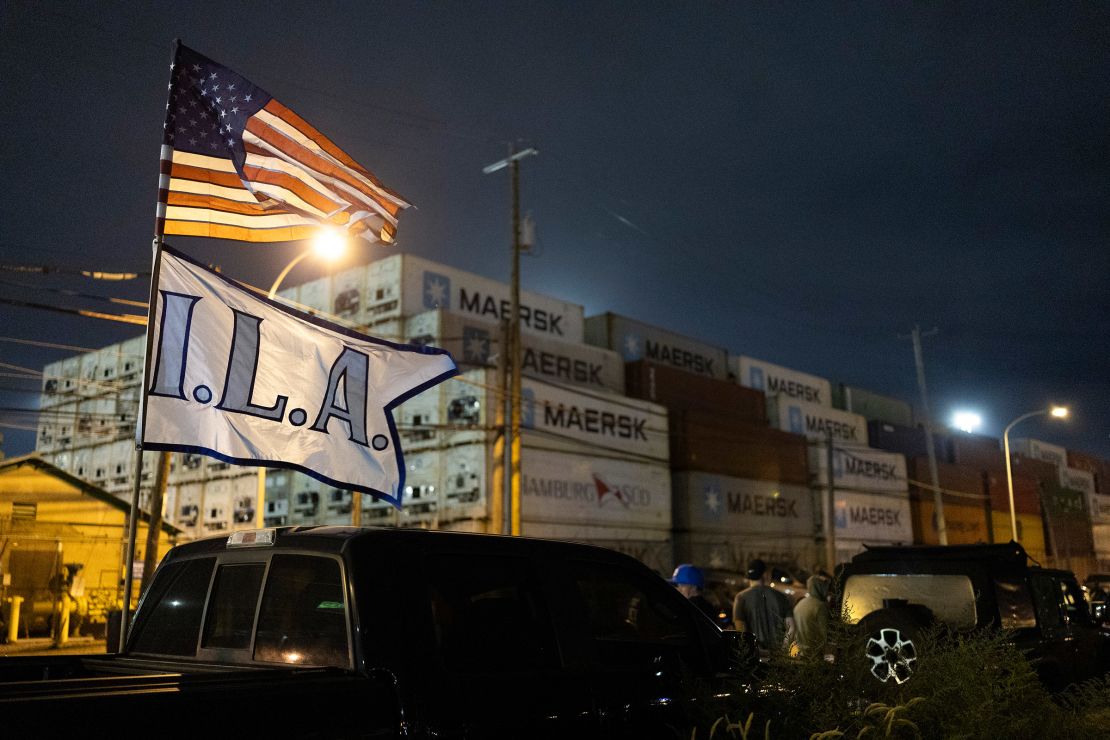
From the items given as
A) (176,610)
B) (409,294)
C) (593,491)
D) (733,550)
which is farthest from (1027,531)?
(176,610)

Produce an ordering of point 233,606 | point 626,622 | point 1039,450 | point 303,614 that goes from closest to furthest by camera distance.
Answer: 1. point 303,614
2. point 233,606
3. point 626,622
4. point 1039,450

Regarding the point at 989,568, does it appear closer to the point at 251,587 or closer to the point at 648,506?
the point at 251,587

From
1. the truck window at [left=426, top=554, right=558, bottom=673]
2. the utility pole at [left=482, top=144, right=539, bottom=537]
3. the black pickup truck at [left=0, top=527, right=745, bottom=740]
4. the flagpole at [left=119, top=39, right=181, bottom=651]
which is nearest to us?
the black pickup truck at [left=0, top=527, right=745, bottom=740]

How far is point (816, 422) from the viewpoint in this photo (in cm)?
4578

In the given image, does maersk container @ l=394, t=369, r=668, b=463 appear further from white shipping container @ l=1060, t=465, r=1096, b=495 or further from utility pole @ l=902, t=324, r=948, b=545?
white shipping container @ l=1060, t=465, r=1096, b=495

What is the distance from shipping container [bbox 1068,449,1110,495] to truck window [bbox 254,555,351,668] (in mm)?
78639

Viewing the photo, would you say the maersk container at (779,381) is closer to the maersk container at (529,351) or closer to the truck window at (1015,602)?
the maersk container at (529,351)

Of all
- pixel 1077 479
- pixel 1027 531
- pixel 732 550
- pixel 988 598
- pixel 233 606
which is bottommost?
pixel 988 598

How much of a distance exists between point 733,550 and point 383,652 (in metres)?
34.0

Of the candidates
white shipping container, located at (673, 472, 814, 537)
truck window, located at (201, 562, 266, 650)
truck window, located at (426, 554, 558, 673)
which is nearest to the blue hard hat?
truck window, located at (426, 554, 558, 673)

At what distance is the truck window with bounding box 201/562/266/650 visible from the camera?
3602 millimetres

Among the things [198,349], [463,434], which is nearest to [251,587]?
[198,349]

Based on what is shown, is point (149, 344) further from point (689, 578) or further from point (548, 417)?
point (548, 417)

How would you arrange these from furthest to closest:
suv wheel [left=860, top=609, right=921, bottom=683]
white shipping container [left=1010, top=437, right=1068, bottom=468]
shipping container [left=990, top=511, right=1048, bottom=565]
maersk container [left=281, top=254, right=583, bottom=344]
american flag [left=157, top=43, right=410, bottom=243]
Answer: white shipping container [left=1010, top=437, right=1068, bottom=468], shipping container [left=990, top=511, right=1048, bottom=565], maersk container [left=281, top=254, right=583, bottom=344], suv wheel [left=860, top=609, right=921, bottom=683], american flag [left=157, top=43, right=410, bottom=243]
